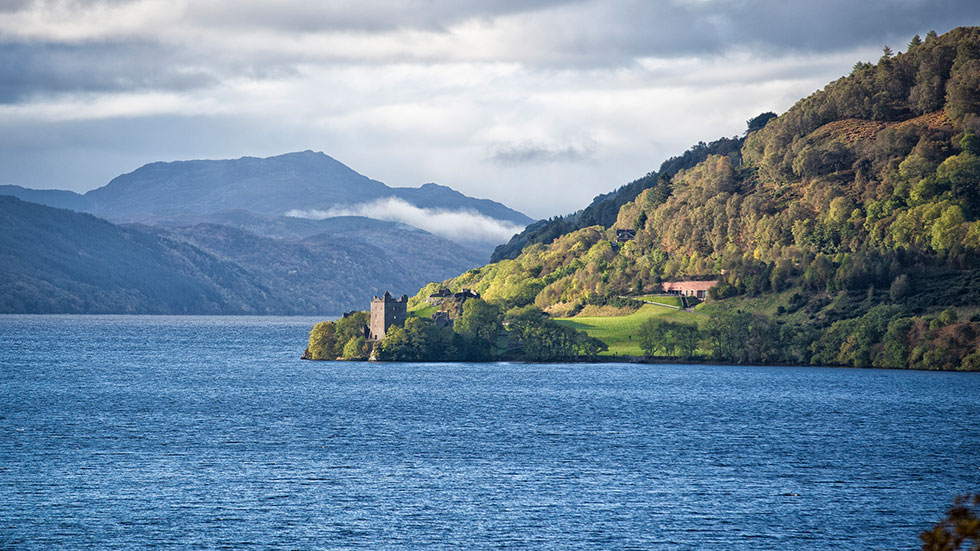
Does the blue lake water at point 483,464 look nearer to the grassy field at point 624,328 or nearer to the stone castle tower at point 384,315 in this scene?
the stone castle tower at point 384,315

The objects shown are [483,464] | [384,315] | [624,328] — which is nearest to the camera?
[483,464]

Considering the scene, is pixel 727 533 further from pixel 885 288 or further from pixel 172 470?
pixel 885 288

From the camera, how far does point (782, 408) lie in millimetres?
113188

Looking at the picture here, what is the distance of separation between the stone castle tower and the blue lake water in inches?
1467

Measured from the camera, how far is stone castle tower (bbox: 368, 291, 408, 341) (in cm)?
17588

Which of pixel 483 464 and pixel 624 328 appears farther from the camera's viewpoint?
pixel 624 328

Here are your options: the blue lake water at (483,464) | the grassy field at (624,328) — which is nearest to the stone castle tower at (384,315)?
the grassy field at (624,328)

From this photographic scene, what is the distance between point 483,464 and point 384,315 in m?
105

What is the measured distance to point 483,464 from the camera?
74.9 metres

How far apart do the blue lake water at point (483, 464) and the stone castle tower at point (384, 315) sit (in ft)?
122

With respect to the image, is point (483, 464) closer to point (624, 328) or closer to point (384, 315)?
point (384, 315)

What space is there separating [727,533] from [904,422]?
5398cm

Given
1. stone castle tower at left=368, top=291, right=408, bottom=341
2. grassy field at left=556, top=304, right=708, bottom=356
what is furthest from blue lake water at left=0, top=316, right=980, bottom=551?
grassy field at left=556, top=304, right=708, bottom=356

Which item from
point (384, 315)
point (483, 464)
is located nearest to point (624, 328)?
point (384, 315)
